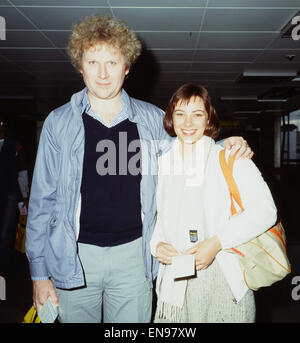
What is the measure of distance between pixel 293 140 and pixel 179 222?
17241 millimetres

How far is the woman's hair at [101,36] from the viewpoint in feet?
4.34

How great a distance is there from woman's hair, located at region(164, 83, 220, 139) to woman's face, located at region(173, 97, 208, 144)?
0.06 feet

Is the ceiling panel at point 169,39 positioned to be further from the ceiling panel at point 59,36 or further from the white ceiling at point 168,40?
the ceiling panel at point 59,36

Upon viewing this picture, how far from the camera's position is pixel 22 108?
37.5ft

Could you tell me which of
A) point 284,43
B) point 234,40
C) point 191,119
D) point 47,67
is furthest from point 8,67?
point 191,119

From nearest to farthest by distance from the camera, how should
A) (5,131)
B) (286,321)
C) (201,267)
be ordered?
(201,267) < (286,321) < (5,131)

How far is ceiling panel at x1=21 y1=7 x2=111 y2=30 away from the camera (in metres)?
3.73

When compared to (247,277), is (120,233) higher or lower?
higher

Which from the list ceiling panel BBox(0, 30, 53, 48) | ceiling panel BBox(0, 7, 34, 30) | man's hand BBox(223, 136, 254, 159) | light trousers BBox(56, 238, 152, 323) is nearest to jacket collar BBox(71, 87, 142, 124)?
man's hand BBox(223, 136, 254, 159)

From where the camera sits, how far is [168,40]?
189 inches

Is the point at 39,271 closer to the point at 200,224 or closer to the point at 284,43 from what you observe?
the point at 200,224

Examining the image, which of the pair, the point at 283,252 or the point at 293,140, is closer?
the point at 283,252
